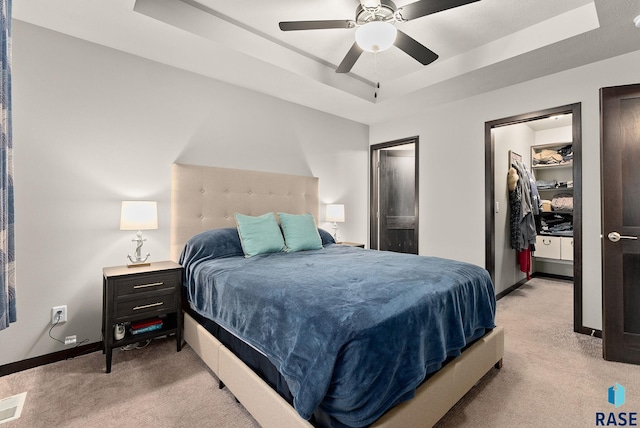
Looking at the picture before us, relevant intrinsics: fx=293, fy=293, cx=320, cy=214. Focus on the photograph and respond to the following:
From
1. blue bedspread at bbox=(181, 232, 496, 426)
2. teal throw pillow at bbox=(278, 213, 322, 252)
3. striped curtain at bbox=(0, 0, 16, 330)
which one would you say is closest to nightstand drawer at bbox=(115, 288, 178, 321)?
blue bedspread at bbox=(181, 232, 496, 426)

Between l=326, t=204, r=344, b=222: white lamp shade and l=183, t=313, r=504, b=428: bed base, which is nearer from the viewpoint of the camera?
l=183, t=313, r=504, b=428: bed base

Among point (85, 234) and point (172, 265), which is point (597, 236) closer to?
point (172, 265)

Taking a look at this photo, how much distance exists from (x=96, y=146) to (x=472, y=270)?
3085 mm

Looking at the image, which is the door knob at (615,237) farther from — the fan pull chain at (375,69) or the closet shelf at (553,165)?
the closet shelf at (553,165)

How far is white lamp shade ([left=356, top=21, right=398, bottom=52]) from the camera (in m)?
1.89

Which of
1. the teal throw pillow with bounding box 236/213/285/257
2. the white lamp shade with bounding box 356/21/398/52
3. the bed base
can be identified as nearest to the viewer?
the bed base

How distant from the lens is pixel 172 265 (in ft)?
8.13

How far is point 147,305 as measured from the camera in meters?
2.22

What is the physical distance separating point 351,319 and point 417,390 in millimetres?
544

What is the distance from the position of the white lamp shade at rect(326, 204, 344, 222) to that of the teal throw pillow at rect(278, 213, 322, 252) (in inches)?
28.5

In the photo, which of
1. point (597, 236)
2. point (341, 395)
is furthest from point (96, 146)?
point (597, 236)

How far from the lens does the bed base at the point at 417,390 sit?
1.27 meters

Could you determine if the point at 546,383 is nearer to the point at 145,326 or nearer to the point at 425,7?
the point at 425,7

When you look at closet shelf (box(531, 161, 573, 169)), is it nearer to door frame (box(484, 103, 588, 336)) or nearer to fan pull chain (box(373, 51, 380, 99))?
door frame (box(484, 103, 588, 336))
